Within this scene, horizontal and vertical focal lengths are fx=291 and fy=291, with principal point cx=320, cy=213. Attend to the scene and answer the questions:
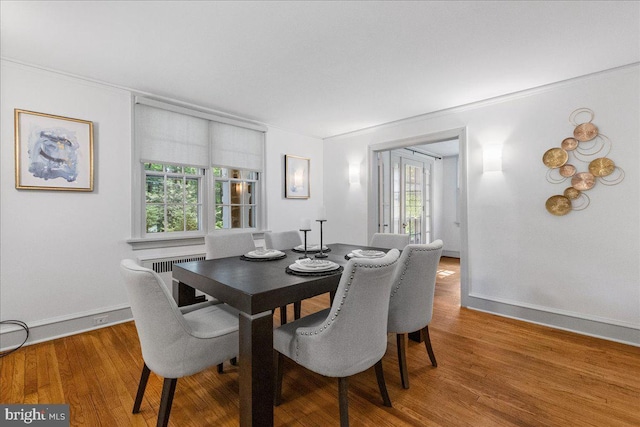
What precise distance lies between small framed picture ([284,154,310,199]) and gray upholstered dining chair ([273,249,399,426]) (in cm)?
330

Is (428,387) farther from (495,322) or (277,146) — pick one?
(277,146)

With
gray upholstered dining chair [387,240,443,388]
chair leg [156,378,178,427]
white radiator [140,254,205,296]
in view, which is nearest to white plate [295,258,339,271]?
gray upholstered dining chair [387,240,443,388]

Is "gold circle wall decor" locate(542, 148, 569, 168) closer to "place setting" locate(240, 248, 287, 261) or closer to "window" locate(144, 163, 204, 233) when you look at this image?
"place setting" locate(240, 248, 287, 261)

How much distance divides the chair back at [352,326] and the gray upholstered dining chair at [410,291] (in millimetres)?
369

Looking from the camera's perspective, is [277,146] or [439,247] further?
[277,146]

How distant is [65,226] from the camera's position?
9.09ft

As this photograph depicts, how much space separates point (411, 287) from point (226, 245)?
6.05 feet

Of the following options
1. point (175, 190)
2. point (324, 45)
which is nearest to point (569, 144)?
point (324, 45)

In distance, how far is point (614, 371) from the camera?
215 centimetres

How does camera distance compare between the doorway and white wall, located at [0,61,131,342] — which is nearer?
white wall, located at [0,61,131,342]

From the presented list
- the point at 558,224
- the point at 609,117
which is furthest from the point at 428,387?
the point at 609,117

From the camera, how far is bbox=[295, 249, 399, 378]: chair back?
1384 mm

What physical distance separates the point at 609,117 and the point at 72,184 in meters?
5.05

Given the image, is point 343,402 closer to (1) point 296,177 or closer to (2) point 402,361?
(2) point 402,361
